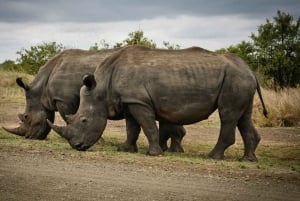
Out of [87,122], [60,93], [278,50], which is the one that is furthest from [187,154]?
[278,50]

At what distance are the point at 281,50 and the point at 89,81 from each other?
20478 mm

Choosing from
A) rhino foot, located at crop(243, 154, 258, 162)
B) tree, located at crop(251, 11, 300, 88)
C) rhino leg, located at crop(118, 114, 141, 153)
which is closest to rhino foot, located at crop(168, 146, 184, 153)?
rhino leg, located at crop(118, 114, 141, 153)

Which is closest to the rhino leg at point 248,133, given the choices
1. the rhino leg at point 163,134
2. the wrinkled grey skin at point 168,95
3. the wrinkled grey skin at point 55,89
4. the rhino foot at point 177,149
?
the wrinkled grey skin at point 168,95

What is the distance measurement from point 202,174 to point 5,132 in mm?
7235

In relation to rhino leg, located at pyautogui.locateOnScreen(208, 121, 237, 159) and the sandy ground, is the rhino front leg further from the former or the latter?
rhino leg, located at pyautogui.locateOnScreen(208, 121, 237, 159)

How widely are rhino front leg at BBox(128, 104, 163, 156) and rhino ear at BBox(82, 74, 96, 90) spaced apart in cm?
93

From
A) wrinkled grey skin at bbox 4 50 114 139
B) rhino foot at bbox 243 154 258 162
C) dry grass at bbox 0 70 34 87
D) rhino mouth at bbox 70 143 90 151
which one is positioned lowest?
dry grass at bbox 0 70 34 87

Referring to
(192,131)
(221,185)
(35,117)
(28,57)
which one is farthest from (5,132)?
(28,57)

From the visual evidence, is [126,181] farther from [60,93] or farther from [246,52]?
[246,52]

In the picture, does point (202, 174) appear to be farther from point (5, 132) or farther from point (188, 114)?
point (5, 132)

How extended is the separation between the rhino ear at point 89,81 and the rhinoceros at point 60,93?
5.07 ft

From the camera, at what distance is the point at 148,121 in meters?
12.0

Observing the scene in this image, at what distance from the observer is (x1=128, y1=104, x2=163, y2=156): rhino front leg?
11914 mm

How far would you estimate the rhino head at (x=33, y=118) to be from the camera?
14391 mm
